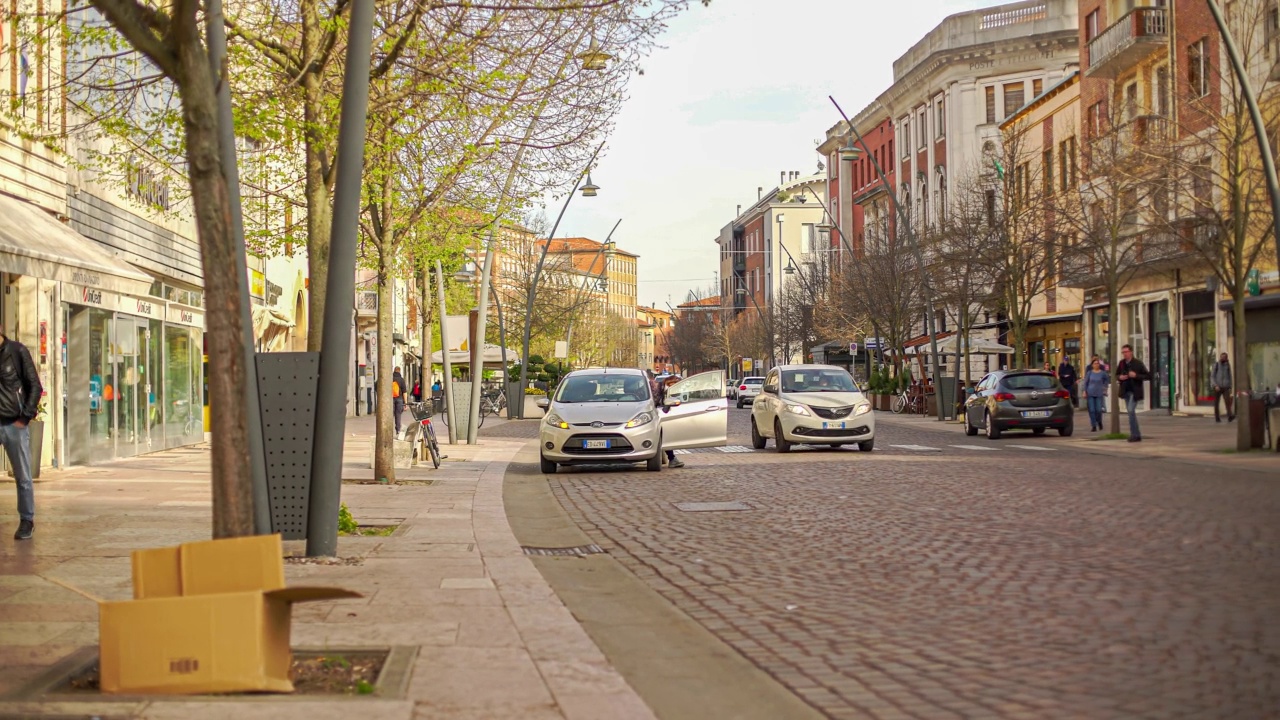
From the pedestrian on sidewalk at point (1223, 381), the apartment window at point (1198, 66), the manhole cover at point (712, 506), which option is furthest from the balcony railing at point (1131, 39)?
the manhole cover at point (712, 506)

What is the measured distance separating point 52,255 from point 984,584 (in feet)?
36.0

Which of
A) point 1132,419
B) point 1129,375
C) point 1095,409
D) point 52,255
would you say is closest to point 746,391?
point 1095,409

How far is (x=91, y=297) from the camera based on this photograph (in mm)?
22328

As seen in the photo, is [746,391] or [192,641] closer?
[192,641]

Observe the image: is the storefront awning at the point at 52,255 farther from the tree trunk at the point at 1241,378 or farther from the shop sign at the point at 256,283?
the tree trunk at the point at 1241,378

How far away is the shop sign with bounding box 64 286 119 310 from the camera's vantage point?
2145 centimetres

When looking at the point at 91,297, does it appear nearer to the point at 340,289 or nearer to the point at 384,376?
the point at 384,376

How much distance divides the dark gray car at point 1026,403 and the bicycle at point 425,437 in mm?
13305

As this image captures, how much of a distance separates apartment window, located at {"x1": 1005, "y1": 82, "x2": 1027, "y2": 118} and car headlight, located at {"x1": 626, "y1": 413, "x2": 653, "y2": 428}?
48.2 m

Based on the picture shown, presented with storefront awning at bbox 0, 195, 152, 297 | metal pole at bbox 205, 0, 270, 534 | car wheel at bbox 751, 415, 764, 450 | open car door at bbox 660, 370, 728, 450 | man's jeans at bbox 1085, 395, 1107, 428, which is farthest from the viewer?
man's jeans at bbox 1085, 395, 1107, 428

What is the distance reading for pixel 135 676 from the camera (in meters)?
5.50

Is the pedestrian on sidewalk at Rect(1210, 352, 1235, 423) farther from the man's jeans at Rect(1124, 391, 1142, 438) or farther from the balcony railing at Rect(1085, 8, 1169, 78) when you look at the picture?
the balcony railing at Rect(1085, 8, 1169, 78)

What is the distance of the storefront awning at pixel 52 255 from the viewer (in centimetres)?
1469

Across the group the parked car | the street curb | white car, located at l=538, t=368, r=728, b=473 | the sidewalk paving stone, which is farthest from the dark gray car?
the parked car
